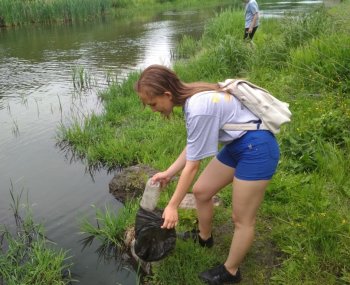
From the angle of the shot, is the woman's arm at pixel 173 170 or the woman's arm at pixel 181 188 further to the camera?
the woman's arm at pixel 173 170

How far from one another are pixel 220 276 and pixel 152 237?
0.59m

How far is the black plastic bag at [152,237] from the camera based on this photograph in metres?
2.91

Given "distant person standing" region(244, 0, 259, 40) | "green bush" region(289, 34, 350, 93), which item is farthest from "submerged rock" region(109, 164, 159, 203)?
"distant person standing" region(244, 0, 259, 40)

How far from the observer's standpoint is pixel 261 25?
44.4ft

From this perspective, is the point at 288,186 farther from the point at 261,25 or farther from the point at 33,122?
the point at 261,25

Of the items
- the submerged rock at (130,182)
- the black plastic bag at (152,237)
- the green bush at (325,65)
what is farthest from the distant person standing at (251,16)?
the black plastic bag at (152,237)

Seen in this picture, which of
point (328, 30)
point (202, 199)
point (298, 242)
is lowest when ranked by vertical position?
point (298, 242)

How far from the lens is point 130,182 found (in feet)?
15.3

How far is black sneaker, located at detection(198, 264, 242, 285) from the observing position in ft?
9.39

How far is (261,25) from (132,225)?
11472 mm

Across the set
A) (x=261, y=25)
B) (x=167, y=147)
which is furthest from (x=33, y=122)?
(x=261, y=25)

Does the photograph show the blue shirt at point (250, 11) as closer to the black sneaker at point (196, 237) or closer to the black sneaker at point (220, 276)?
the black sneaker at point (196, 237)

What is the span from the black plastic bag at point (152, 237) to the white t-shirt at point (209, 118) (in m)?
0.79

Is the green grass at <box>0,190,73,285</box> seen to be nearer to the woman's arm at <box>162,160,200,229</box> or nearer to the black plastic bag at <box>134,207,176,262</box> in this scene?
the black plastic bag at <box>134,207,176,262</box>
